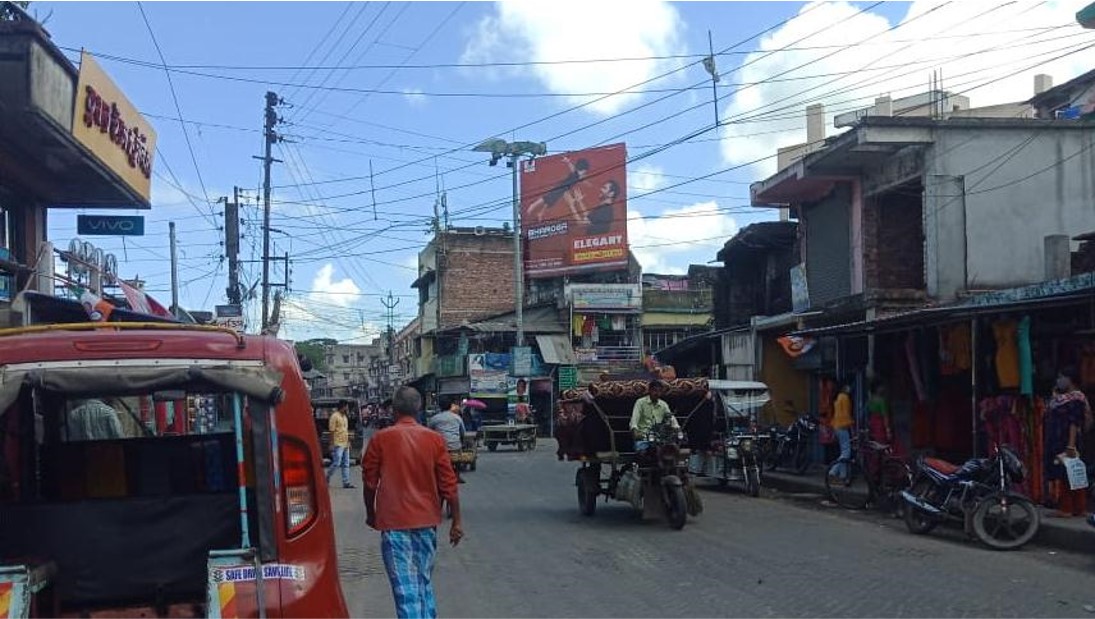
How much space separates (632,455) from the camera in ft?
45.5

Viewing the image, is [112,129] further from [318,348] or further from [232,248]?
[318,348]

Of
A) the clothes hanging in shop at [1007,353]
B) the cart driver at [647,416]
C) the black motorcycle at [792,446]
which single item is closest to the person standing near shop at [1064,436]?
the clothes hanging in shop at [1007,353]

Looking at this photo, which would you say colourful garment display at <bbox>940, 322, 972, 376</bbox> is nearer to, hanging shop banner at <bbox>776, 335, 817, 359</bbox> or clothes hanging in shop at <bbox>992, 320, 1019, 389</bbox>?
clothes hanging in shop at <bbox>992, 320, 1019, 389</bbox>

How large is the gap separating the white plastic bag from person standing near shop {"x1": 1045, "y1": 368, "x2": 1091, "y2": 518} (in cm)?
6

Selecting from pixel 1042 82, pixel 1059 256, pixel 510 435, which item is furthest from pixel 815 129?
pixel 1059 256

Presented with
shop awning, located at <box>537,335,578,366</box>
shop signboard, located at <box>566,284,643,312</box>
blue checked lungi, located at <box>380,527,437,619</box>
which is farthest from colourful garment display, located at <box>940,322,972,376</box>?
shop signboard, located at <box>566,284,643,312</box>

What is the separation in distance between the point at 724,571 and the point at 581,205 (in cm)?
4337

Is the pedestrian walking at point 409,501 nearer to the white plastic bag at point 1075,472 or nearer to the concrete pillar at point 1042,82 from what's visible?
the white plastic bag at point 1075,472

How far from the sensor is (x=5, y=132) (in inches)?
Answer: 463

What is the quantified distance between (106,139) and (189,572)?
9773 mm

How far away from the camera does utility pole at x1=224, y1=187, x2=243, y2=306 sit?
3401cm

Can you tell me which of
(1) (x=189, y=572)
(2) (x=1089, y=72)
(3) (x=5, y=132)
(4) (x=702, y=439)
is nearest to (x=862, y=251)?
Answer: (4) (x=702, y=439)

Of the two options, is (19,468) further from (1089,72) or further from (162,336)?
(1089,72)

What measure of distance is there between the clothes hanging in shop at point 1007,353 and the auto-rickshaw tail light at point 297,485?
38.6 feet
